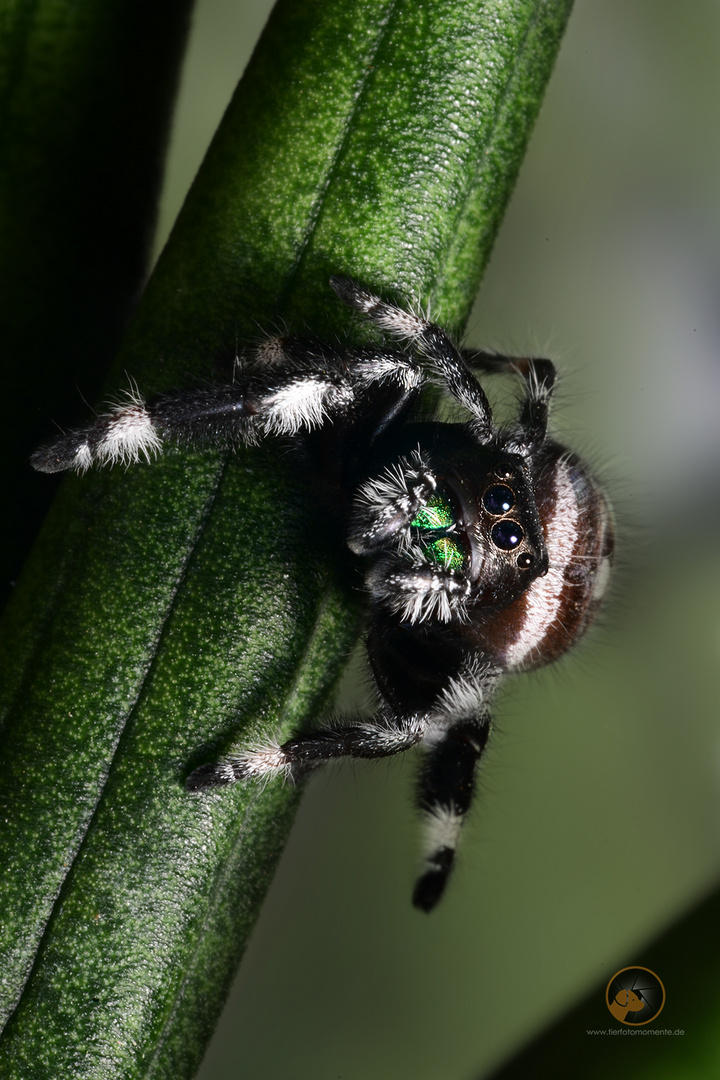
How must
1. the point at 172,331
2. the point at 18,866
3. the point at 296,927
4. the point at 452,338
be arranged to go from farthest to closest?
the point at 296,927
the point at 452,338
the point at 172,331
the point at 18,866

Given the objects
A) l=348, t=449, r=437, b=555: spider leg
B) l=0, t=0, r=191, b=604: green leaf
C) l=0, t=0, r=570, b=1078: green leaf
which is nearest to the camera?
l=0, t=0, r=570, b=1078: green leaf

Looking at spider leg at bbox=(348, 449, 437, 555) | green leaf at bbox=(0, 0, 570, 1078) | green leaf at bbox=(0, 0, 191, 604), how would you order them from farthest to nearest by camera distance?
1. green leaf at bbox=(0, 0, 191, 604)
2. spider leg at bbox=(348, 449, 437, 555)
3. green leaf at bbox=(0, 0, 570, 1078)

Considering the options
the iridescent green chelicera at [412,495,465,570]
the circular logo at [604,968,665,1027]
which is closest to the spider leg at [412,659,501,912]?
the iridescent green chelicera at [412,495,465,570]

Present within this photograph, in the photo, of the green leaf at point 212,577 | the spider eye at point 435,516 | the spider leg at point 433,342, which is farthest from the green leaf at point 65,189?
the spider eye at point 435,516

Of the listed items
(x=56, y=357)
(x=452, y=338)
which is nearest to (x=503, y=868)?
(x=452, y=338)

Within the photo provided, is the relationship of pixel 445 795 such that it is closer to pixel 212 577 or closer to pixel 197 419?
pixel 212 577

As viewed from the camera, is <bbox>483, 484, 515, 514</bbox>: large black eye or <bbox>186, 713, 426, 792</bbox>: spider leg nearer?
<bbox>186, 713, 426, 792</bbox>: spider leg

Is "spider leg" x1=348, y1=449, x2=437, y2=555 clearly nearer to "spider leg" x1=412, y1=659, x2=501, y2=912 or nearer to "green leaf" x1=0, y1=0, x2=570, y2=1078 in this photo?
"green leaf" x1=0, y1=0, x2=570, y2=1078

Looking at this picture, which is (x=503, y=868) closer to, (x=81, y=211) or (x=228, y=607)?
(x=228, y=607)
